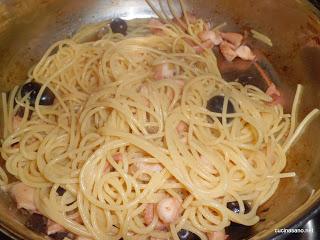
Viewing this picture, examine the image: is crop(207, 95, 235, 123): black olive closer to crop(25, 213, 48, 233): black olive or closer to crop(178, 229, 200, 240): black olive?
crop(178, 229, 200, 240): black olive

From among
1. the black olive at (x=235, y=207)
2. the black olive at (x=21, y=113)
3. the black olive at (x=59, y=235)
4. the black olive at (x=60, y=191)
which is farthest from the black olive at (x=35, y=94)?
the black olive at (x=235, y=207)

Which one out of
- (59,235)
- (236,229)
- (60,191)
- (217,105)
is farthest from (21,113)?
(236,229)

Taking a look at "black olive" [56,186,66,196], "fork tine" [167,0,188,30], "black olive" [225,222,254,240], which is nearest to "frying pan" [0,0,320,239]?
"black olive" [225,222,254,240]

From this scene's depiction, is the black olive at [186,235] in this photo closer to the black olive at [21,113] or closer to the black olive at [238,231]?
the black olive at [238,231]

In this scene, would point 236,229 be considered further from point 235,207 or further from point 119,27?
point 119,27

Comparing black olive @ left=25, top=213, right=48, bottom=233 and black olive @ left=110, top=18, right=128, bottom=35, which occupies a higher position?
black olive @ left=110, top=18, right=128, bottom=35
